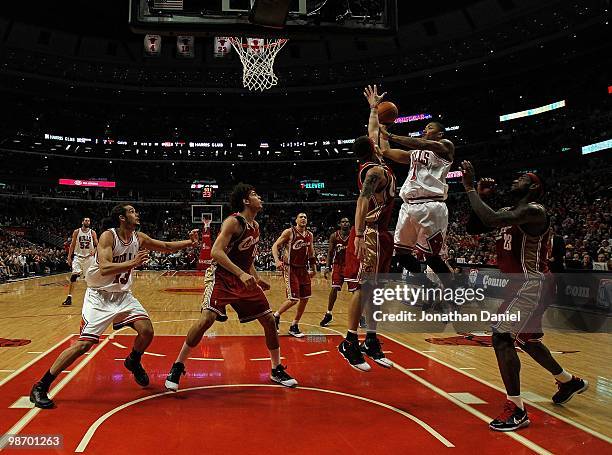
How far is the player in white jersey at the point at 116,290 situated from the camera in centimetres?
507

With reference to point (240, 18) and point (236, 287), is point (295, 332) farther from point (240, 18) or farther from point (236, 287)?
point (240, 18)

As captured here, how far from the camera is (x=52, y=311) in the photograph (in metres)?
11.8

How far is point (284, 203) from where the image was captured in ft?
147

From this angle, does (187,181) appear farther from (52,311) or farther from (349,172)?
(52,311)

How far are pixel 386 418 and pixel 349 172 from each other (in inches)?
1667

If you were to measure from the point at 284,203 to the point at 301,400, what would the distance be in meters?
40.0

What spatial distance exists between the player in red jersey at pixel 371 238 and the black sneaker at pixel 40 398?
2731 mm

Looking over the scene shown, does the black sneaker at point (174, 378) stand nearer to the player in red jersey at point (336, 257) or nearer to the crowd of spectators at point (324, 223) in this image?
the player in red jersey at point (336, 257)

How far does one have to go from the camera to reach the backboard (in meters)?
5.63

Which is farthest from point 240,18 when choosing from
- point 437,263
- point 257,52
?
point 257,52

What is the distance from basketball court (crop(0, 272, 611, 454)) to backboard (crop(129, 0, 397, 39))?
3888mm

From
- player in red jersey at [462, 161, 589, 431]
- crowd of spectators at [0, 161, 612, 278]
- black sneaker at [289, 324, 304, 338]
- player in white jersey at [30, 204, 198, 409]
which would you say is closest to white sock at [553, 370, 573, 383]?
player in red jersey at [462, 161, 589, 431]

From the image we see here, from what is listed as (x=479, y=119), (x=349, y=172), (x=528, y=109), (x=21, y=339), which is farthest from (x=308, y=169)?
(x=21, y=339)

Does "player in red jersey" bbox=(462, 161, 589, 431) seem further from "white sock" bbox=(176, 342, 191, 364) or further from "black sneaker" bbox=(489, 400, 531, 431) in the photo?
"white sock" bbox=(176, 342, 191, 364)
